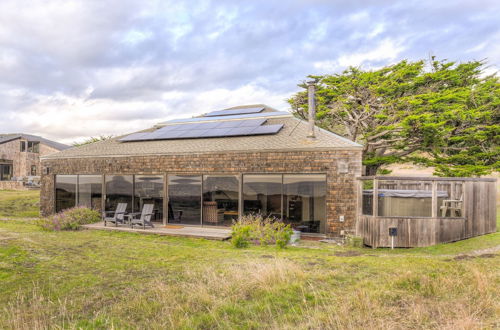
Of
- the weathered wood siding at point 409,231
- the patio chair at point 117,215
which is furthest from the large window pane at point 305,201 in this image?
the patio chair at point 117,215

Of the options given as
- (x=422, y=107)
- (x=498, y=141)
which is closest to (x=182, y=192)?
(x=422, y=107)

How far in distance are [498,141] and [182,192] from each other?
16969 mm

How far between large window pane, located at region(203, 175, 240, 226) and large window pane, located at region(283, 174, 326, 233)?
2.13 m

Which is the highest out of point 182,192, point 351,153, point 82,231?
point 351,153

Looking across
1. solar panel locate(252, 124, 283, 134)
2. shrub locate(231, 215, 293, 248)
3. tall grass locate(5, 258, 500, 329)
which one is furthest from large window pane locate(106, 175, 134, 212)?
tall grass locate(5, 258, 500, 329)

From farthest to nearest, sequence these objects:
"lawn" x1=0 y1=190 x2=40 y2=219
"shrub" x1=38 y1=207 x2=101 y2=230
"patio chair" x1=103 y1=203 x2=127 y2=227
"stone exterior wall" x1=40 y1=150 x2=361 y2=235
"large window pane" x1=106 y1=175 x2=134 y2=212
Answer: "lawn" x1=0 y1=190 x2=40 y2=219, "large window pane" x1=106 y1=175 x2=134 y2=212, "patio chair" x1=103 y1=203 x2=127 y2=227, "shrub" x1=38 y1=207 x2=101 y2=230, "stone exterior wall" x1=40 y1=150 x2=361 y2=235

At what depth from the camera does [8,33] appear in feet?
40.8

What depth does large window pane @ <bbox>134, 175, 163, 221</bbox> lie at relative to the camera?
1443 cm

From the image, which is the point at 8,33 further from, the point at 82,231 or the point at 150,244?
the point at 150,244

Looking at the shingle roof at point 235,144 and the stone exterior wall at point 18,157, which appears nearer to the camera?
the shingle roof at point 235,144

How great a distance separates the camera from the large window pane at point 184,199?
1372 centimetres

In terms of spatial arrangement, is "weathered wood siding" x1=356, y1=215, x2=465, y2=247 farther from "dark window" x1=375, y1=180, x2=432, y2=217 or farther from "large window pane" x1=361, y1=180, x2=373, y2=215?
"large window pane" x1=361, y1=180, x2=373, y2=215

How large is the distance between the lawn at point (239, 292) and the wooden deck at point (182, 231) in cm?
327

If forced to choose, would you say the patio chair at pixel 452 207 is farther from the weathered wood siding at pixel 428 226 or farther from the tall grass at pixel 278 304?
the tall grass at pixel 278 304
